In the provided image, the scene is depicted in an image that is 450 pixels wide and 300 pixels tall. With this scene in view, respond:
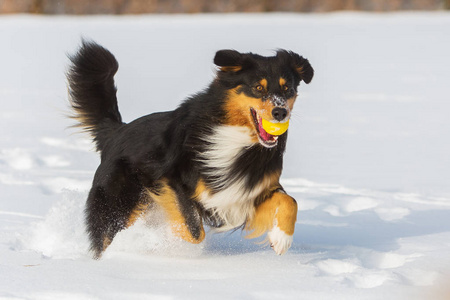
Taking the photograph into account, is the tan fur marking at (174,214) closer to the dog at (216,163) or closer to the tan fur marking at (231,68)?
the dog at (216,163)

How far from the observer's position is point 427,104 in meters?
9.47

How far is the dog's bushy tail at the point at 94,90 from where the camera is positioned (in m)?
4.72

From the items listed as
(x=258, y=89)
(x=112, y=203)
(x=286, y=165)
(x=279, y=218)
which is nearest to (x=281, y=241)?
(x=279, y=218)

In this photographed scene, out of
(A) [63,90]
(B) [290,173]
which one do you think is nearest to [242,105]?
(B) [290,173]

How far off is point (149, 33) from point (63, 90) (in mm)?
4708

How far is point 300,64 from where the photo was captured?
4254 mm

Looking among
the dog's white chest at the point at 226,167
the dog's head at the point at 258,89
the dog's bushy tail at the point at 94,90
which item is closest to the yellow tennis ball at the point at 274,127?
the dog's head at the point at 258,89

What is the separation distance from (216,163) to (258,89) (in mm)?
522

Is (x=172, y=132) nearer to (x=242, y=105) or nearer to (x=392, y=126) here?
(x=242, y=105)

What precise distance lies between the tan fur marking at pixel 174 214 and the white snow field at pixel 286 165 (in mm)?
62

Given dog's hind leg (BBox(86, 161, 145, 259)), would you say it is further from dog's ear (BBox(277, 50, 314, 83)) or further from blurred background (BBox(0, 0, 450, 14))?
blurred background (BBox(0, 0, 450, 14))

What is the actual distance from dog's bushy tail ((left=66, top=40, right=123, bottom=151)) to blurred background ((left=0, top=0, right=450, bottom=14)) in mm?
12178

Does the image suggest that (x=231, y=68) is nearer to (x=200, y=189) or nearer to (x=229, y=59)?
(x=229, y=59)

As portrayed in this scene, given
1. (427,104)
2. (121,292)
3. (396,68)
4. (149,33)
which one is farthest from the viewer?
(149,33)
